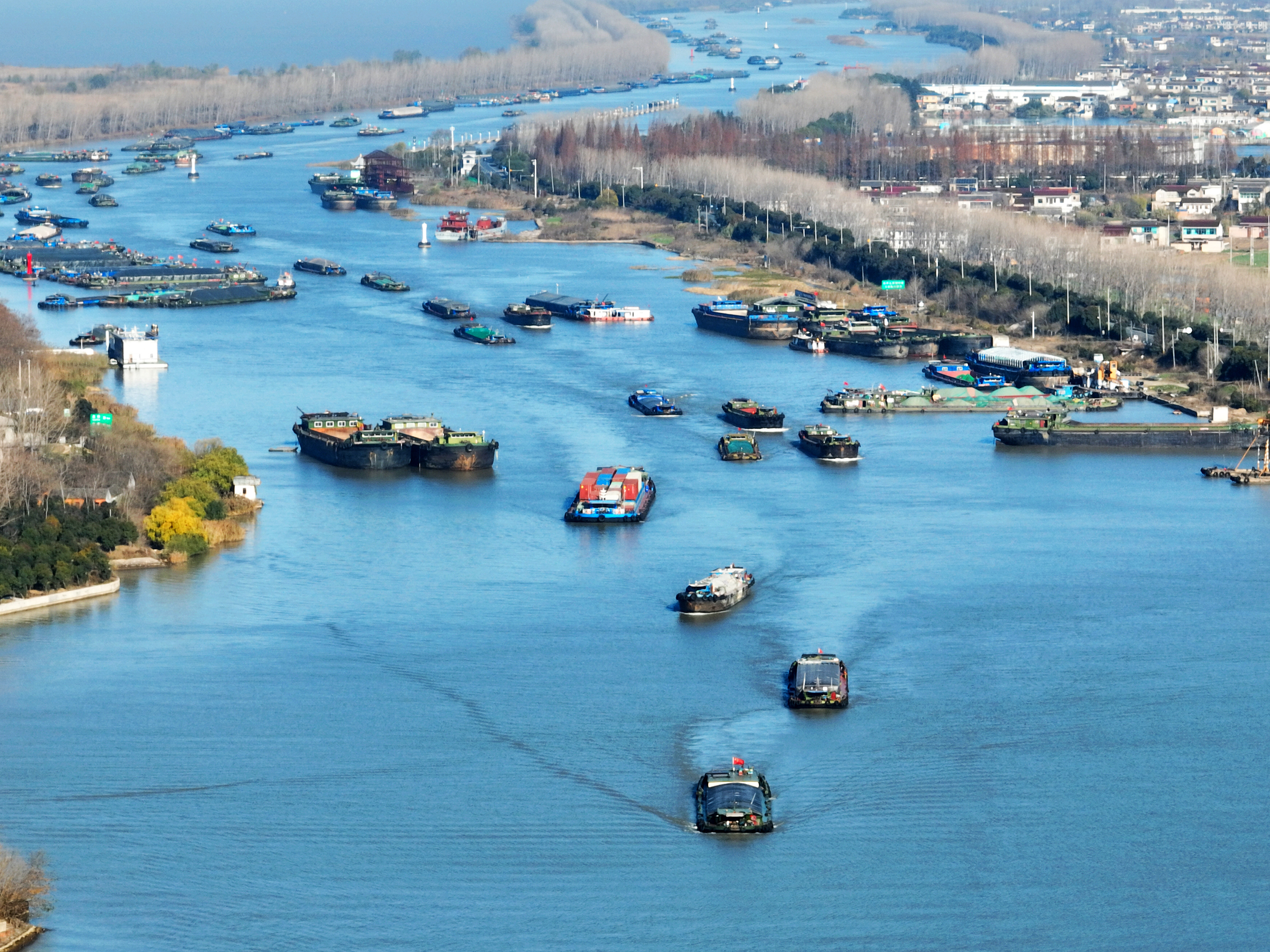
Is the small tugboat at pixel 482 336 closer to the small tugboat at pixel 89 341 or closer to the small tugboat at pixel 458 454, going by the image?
the small tugboat at pixel 89 341

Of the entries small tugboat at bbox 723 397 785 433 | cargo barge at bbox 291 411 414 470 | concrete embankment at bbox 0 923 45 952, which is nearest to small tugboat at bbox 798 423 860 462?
small tugboat at bbox 723 397 785 433

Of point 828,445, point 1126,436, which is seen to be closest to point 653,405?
point 828,445

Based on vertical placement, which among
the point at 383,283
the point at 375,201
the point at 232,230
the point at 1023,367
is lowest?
the point at 1023,367

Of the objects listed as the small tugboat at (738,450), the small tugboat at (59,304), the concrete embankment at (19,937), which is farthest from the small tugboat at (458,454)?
the small tugboat at (59,304)

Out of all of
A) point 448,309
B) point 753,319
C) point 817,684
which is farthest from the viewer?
point 448,309

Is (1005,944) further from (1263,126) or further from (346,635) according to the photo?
(1263,126)

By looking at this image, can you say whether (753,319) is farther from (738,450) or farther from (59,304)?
(59,304)
